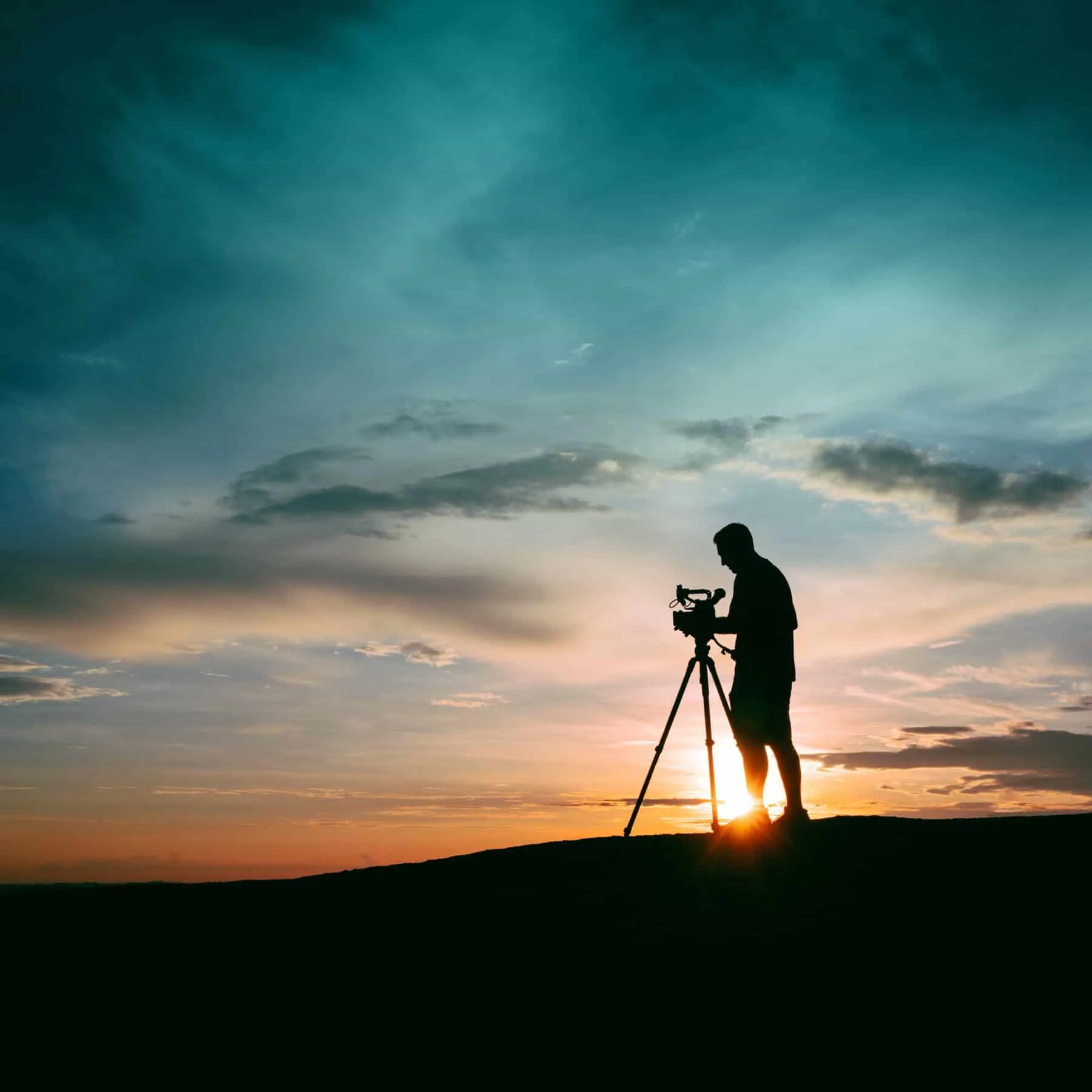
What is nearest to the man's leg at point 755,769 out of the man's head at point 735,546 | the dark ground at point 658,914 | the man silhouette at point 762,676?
the man silhouette at point 762,676

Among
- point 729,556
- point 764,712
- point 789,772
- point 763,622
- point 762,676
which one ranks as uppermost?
point 729,556

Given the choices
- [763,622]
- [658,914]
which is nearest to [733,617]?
[763,622]

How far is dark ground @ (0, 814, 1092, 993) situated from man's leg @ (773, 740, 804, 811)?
0.39 m

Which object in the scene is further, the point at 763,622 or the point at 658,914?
the point at 763,622

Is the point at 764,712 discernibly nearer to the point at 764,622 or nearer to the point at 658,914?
the point at 764,622

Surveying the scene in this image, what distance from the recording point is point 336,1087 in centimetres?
612

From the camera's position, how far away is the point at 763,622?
36.5 ft

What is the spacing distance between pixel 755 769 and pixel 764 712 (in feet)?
2.17

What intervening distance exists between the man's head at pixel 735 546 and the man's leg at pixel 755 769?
2037 millimetres

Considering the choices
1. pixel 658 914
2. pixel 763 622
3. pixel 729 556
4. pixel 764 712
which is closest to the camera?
pixel 658 914

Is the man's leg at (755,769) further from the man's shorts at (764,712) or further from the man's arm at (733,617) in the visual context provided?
the man's arm at (733,617)

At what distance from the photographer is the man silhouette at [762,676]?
36.0 feet

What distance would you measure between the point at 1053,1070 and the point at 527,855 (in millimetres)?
7141

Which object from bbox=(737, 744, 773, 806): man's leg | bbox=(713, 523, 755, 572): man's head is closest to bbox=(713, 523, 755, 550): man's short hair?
bbox=(713, 523, 755, 572): man's head
